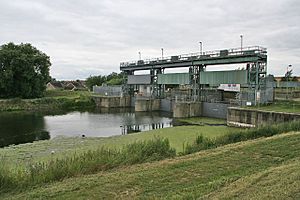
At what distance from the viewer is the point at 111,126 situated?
30547 millimetres

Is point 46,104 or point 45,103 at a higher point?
point 45,103

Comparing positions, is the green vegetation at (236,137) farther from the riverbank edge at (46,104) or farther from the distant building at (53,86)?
the distant building at (53,86)

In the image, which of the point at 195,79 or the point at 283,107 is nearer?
the point at 283,107

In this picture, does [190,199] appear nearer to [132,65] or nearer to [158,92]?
[158,92]

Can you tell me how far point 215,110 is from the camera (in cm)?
3556

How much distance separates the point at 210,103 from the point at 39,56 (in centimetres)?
3441

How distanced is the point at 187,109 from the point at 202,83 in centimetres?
486

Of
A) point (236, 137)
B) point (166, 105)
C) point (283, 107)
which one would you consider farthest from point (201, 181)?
point (166, 105)

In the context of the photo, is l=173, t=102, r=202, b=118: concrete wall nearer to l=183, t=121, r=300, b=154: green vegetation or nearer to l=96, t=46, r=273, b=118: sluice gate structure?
l=96, t=46, r=273, b=118: sluice gate structure

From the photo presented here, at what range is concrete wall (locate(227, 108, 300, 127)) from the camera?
76.6 ft

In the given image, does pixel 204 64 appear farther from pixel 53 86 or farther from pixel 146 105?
pixel 53 86

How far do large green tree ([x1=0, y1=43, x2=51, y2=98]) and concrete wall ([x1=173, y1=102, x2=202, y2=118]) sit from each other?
29.2 metres

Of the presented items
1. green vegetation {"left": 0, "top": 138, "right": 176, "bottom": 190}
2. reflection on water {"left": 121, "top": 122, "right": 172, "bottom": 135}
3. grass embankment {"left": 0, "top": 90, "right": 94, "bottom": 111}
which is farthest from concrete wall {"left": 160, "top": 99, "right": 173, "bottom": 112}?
green vegetation {"left": 0, "top": 138, "right": 176, "bottom": 190}

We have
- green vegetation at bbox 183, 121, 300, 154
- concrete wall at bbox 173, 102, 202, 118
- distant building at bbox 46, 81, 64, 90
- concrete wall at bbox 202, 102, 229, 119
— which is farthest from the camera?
distant building at bbox 46, 81, 64, 90
